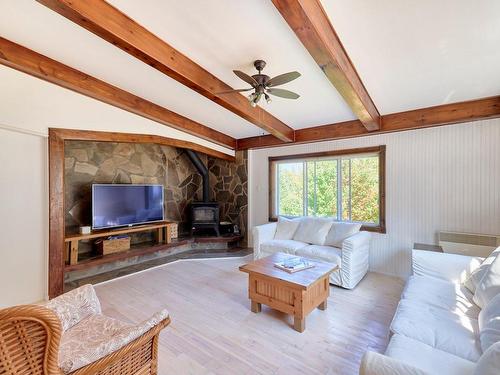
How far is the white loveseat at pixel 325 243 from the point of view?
10.6 feet

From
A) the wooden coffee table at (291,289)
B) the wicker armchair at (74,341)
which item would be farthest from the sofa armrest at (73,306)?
the wooden coffee table at (291,289)

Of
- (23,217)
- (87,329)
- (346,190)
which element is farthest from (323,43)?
(23,217)

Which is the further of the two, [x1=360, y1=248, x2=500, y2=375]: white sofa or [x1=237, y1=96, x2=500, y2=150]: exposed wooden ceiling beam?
[x1=237, y1=96, x2=500, y2=150]: exposed wooden ceiling beam

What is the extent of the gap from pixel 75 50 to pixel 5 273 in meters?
2.53

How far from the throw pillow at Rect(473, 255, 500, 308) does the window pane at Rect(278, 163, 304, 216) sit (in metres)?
3.03

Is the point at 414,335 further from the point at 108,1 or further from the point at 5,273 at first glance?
the point at 5,273

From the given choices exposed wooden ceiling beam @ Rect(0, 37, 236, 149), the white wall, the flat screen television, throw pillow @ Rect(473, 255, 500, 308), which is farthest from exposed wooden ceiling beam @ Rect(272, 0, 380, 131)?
the flat screen television

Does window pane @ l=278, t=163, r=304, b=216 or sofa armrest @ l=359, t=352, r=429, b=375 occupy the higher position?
window pane @ l=278, t=163, r=304, b=216

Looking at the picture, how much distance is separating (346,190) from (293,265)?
6.94 ft

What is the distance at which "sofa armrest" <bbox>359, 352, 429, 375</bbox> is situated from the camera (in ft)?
3.40

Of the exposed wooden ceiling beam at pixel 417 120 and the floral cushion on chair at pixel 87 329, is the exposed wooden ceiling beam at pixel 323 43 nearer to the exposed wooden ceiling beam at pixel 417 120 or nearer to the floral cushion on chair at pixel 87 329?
the exposed wooden ceiling beam at pixel 417 120

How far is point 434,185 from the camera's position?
11.3ft

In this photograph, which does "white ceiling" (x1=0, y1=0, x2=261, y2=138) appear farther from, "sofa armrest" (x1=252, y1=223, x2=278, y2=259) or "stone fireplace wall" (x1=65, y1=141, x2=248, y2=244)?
"sofa armrest" (x1=252, y1=223, x2=278, y2=259)

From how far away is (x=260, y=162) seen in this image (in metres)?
5.33
